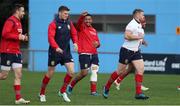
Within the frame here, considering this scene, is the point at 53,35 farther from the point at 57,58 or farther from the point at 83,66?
the point at 83,66

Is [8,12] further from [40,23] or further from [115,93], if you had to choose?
[115,93]

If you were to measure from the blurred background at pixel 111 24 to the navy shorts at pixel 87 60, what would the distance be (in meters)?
16.8

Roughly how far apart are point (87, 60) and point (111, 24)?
19.8m

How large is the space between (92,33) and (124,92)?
1792 mm

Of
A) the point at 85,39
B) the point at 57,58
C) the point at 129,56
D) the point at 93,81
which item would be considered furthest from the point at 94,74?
the point at 57,58

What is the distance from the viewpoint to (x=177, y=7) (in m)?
33.5

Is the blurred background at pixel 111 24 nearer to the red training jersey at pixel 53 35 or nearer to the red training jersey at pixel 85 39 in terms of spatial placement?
the red training jersey at pixel 85 39

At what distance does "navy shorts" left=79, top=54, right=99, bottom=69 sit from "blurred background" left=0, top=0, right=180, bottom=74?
16817mm

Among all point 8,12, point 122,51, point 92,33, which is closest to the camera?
point 122,51

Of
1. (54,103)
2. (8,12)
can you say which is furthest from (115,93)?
(8,12)

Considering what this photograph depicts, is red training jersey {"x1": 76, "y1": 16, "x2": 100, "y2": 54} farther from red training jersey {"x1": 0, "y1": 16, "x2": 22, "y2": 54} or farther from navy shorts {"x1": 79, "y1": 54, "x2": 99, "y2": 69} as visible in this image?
red training jersey {"x1": 0, "y1": 16, "x2": 22, "y2": 54}

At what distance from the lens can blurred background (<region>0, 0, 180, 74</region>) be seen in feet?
111

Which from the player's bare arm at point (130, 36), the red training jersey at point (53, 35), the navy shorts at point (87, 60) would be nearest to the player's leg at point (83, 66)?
the navy shorts at point (87, 60)

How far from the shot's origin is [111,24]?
117ft
